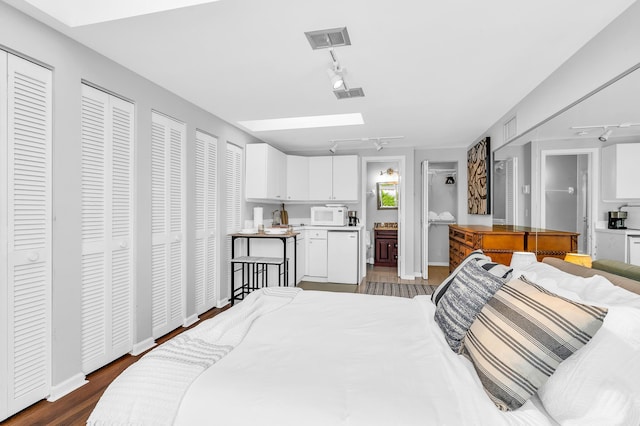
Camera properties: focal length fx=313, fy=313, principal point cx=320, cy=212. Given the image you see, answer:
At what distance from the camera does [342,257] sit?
514cm

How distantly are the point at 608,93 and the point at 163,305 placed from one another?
145 inches

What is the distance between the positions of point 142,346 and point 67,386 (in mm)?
654

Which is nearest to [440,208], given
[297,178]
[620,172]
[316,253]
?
[316,253]

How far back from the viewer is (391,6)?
1723 mm

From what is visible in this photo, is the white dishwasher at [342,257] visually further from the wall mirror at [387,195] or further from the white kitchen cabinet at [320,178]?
the wall mirror at [387,195]

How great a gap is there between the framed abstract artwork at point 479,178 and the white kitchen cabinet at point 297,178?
8.98 ft

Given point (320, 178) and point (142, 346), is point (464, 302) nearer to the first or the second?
point (142, 346)

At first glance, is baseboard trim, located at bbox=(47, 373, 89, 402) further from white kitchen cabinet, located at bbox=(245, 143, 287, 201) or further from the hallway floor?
the hallway floor

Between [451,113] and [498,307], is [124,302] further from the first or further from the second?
[451,113]

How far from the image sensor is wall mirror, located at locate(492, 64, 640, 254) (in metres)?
1.53

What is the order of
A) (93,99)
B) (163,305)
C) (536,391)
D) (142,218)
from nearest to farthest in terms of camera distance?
(536,391)
(93,99)
(142,218)
(163,305)

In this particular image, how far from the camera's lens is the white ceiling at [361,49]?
1.77m

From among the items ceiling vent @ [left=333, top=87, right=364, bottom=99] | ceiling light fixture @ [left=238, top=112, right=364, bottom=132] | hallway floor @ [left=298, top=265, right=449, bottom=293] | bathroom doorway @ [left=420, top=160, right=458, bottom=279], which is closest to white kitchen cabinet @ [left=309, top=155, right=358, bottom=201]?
ceiling light fixture @ [left=238, top=112, right=364, bottom=132]

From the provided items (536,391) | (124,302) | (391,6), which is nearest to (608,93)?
(391,6)
